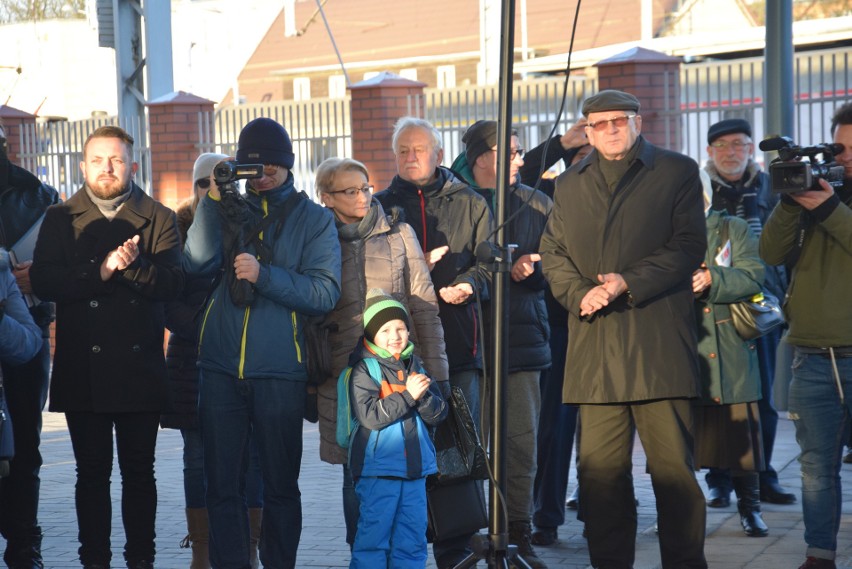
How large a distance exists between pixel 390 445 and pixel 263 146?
4.59ft

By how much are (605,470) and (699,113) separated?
21.2ft

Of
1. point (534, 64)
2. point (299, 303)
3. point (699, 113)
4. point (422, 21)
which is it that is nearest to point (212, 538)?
point (299, 303)

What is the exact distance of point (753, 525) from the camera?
21.8ft

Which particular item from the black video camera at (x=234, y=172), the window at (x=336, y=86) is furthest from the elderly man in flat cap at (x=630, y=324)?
the window at (x=336, y=86)

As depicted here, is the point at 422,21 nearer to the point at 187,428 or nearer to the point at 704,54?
the point at 704,54

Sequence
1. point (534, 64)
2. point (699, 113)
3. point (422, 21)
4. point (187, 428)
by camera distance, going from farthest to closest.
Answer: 1. point (422, 21)
2. point (534, 64)
3. point (699, 113)
4. point (187, 428)

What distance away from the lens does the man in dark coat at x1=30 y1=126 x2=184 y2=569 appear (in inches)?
228

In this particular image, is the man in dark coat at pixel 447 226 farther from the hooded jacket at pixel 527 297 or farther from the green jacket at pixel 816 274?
the green jacket at pixel 816 274

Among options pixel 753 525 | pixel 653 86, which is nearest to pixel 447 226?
pixel 753 525

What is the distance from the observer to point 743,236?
6.64 m

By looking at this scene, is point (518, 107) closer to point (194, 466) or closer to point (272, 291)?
point (194, 466)

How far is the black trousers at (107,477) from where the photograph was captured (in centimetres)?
587

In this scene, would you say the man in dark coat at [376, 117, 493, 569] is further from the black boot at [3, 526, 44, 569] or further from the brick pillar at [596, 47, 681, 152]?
the brick pillar at [596, 47, 681, 152]

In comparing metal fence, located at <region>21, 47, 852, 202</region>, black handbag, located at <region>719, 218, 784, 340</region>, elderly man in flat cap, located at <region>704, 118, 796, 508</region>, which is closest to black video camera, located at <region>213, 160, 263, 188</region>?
black handbag, located at <region>719, 218, 784, 340</region>
